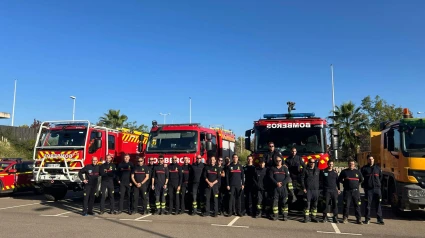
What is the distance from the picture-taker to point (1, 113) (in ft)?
98.3

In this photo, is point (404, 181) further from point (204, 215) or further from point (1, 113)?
point (1, 113)

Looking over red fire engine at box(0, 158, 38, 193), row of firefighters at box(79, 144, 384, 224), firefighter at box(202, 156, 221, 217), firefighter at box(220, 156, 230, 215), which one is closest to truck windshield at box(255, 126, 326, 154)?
row of firefighters at box(79, 144, 384, 224)

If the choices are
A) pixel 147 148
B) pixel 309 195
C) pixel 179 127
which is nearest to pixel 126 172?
pixel 147 148

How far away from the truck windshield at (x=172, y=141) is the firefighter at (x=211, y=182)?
1460mm

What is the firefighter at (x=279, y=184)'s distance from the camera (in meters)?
9.66

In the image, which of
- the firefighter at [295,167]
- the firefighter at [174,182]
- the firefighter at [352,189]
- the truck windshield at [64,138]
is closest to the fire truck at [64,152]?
the truck windshield at [64,138]

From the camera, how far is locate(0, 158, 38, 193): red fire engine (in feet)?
48.0

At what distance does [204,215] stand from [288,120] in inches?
150

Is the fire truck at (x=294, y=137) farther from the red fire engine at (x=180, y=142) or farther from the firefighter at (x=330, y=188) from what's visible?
the red fire engine at (x=180, y=142)

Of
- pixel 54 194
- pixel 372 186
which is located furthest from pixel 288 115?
pixel 54 194

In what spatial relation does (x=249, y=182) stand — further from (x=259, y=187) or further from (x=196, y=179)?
(x=196, y=179)

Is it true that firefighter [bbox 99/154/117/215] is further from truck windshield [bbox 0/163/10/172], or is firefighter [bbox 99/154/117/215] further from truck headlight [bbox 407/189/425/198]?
truck headlight [bbox 407/189/425/198]

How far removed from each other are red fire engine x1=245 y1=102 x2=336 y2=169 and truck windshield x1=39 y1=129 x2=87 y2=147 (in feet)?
19.5

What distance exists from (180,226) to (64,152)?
5954 mm
